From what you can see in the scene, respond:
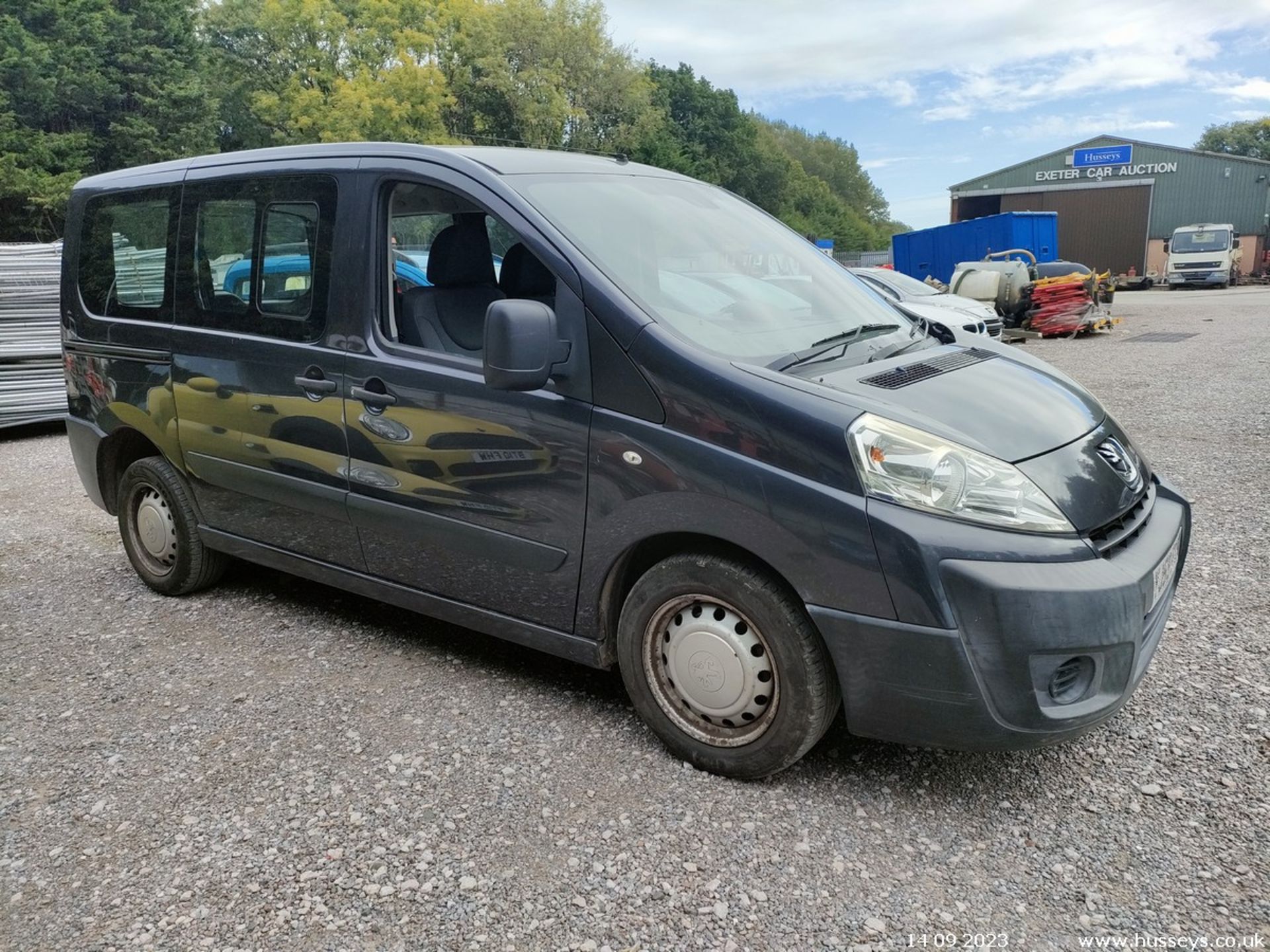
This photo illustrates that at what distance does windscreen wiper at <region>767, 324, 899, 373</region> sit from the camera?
112 inches

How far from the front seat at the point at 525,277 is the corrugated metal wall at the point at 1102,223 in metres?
46.6

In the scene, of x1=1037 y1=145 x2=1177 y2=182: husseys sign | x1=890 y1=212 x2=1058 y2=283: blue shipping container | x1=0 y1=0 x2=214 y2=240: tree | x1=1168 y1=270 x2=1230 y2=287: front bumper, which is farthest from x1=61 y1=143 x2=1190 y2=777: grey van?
x1=1037 y1=145 x2=1177 y2=182: husseys sign

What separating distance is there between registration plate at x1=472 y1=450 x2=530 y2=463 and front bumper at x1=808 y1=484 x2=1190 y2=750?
3.44 ft

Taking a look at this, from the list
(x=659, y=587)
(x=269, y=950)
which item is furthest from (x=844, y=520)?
(x=269, y=950)

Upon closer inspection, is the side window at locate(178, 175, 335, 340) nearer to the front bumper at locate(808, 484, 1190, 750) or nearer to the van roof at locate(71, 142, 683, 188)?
the van roof at locate(71, 142, 683, 188)

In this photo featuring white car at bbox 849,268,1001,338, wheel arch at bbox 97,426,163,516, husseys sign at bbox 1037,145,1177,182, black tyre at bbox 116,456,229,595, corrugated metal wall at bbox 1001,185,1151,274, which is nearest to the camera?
black tyre at bbox 116,456,229,595

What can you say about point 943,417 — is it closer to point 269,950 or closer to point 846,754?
point 846,754

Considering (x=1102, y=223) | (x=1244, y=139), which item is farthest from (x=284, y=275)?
(x=1244, y=139)

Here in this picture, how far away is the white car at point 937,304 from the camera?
36.7ft

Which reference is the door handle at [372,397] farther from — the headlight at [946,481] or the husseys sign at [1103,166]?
the husseys sign at [1103,166]

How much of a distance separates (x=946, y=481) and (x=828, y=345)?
766 mm

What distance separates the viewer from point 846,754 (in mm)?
3004

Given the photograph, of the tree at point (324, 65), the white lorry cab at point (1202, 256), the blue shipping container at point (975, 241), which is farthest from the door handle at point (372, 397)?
the tree at point (324, 65)

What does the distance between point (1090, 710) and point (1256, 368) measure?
37.7 feet
